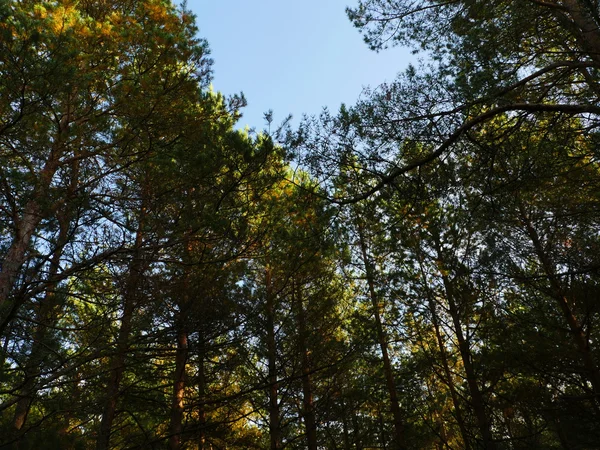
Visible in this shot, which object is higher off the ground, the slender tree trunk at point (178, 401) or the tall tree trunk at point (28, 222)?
the tall tree trunk at point (28, 222)

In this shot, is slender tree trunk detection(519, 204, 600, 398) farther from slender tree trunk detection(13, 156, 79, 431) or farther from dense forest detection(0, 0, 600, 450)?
slender tree trunk detection(13, 156, 79, 431)

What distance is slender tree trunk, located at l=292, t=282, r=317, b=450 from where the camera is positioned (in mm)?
8297

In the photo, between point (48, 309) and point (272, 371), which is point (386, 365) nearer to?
point (272, 371)

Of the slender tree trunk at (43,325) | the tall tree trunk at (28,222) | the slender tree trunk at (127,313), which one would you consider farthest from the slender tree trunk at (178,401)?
the tall tree trunk at (28,222)

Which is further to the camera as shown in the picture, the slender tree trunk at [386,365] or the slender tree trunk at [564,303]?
the slender tree trunk at [386,365]

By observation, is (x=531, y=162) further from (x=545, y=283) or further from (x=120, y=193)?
(x=120, y=193)

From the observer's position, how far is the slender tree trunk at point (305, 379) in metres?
8.30

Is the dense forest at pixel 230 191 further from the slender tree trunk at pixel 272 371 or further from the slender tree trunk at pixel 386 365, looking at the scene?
the slender tree trunk at pixel 386 365

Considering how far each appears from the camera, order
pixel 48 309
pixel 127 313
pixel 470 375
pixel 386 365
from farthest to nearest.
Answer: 1. pixel 386 365
2. pixel 470 375
3. pixel 127 313
4. pixel 48 309

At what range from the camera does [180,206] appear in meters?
5.50

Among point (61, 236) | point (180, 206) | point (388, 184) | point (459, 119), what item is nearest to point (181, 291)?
point (180, 206)

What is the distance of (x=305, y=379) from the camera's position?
8.95 m

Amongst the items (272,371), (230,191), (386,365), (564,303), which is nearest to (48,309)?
(230,191)

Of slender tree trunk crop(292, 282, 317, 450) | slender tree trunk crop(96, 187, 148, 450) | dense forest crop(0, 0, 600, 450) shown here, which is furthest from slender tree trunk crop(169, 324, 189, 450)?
slender tree trunk crop(292, 282, 317, 450)
